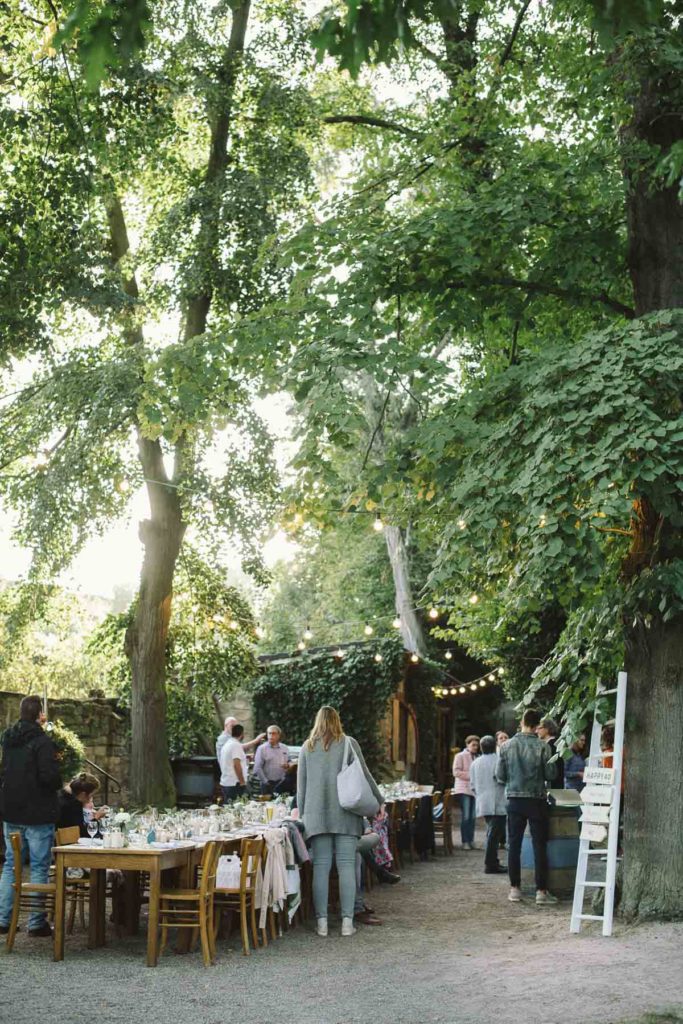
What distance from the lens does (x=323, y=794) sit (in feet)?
32.9

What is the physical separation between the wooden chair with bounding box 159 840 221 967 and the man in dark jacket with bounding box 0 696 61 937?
1083mm

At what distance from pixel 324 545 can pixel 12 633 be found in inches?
807

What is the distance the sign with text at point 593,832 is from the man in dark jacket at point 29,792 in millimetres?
4315

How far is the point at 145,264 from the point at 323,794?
895cm

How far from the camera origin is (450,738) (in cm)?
3028

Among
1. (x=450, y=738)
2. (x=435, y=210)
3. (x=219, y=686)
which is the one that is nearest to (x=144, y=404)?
(x=435, y=210)

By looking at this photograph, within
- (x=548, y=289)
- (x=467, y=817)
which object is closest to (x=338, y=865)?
(x=548, y=289)

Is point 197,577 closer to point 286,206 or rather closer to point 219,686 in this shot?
point 219,686

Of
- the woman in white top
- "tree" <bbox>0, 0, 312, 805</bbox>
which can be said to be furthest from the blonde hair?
the woman in white top

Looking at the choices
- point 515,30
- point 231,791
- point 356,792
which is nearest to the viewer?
point 356,792

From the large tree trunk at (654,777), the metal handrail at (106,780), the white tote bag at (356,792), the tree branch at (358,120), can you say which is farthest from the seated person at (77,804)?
the tree branch at (358,120)

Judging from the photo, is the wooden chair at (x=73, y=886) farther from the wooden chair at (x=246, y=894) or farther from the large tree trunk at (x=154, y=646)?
the large tree trunk at (x=154, y=646)

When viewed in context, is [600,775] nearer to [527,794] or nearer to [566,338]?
[527,794]

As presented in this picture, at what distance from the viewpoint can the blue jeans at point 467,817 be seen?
18.3 metres
